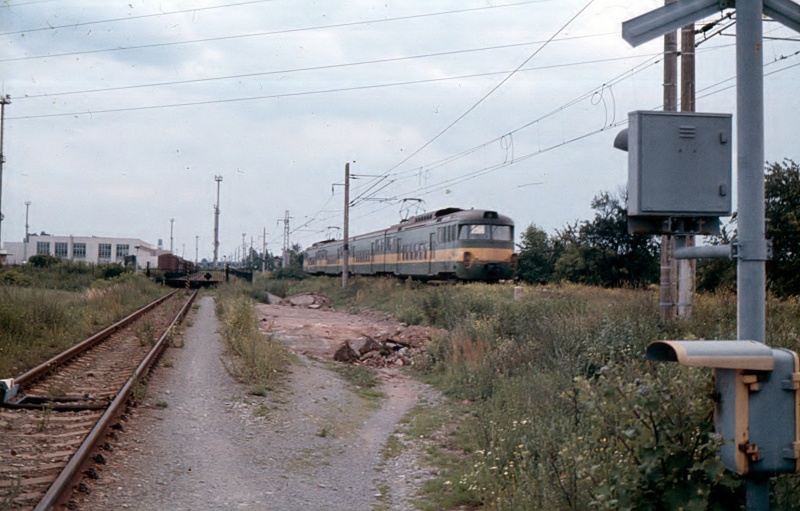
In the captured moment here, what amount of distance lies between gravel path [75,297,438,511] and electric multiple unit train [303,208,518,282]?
47.6 ft

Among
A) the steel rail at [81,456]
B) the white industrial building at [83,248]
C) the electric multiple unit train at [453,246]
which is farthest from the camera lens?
the white industrial building at [83,248]

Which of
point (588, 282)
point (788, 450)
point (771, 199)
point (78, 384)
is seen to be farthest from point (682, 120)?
point (588, 282)

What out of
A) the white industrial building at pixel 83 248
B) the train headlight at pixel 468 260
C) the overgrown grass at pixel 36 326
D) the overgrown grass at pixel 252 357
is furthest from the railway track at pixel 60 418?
the white industrial building at pixel 83 248

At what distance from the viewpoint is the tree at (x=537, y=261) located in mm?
41656

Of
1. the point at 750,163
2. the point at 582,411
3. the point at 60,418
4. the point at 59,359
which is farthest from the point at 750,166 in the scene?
the point at 59,359

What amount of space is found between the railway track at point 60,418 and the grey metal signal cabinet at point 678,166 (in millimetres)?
4505

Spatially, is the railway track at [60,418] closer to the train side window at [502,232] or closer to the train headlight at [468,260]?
the train headlight at [468,260]

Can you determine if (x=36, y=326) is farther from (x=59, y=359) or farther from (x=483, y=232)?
(x=483, y=232)

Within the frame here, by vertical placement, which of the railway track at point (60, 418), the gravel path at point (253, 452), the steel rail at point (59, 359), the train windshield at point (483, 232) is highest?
the train windshield at point (483, 232)

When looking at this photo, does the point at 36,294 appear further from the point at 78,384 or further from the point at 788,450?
the point at 788,450

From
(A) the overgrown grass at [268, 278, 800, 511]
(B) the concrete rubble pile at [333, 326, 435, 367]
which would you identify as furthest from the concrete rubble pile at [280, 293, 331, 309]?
(A) the overgrown grass at [268, 278, 800, 511]

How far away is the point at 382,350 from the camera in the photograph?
16.0 meters

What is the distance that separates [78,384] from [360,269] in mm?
32842

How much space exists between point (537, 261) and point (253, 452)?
37865 millimetres
